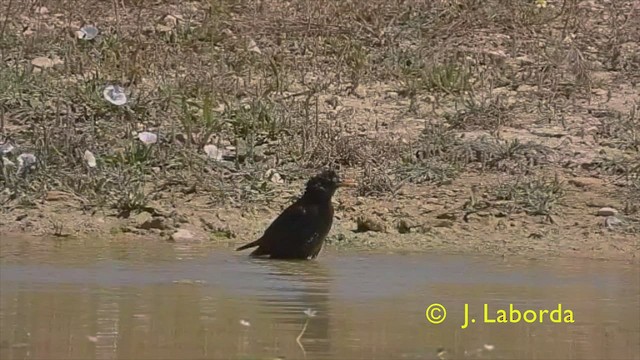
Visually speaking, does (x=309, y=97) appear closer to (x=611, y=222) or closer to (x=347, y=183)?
(x=347, y=183)

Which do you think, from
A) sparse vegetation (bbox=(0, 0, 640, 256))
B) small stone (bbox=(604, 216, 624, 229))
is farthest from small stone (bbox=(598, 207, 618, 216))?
sparse vegetation (bbox=(0, 0, 640, 256))

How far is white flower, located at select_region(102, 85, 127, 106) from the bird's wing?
1915 millimetres

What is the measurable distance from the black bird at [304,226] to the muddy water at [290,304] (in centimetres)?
12

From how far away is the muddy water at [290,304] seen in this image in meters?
5.25

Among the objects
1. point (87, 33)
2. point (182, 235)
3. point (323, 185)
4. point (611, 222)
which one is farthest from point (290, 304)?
point (87, 33)

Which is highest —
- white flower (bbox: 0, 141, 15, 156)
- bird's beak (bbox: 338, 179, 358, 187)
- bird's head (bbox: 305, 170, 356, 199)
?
white flower (bbox: 0, 141, 15, 156)

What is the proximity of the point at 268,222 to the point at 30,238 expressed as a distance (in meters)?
1.28

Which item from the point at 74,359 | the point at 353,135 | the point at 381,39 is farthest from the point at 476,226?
the point at 74,359

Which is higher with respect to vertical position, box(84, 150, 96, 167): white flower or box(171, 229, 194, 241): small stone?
box(84, 150, 96, 167): white flower

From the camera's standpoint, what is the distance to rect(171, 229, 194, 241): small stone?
807 centimetres

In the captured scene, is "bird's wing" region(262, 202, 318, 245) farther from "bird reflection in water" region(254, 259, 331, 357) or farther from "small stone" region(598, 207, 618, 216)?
"small stone" region(598, 207, 618, 216)

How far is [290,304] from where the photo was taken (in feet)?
20.1

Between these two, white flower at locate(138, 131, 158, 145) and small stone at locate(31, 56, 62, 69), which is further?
small stone at locate(31, 56, 62, 69)

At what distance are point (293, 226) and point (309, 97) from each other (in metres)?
2.02
